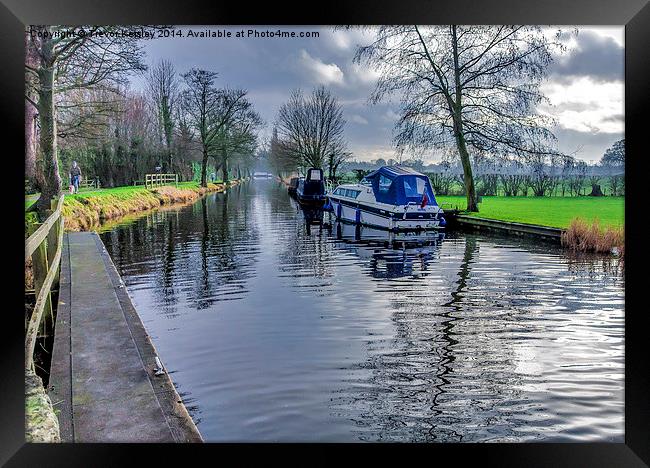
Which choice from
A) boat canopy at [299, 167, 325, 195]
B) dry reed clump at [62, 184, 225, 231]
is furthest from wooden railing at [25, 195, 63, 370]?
boat canopy at [299, 167, 325, 195]

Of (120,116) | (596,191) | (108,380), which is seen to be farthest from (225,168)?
(108,380)

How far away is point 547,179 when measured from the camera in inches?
424

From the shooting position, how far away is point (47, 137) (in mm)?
7859

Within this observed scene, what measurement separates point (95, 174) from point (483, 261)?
7.32 metres

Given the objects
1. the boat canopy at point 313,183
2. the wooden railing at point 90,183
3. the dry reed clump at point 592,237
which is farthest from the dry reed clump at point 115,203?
the dry reed clump at point 592,237

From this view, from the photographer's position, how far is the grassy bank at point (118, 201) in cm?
1134

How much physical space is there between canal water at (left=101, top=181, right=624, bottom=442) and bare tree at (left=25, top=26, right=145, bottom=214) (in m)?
1.83

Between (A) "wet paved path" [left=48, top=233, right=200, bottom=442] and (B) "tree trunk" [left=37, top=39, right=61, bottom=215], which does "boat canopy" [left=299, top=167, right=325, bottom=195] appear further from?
(A) "wet paved path" [left=48, top=233, right=200, bottom=442]

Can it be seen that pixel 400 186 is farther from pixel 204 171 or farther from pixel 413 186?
pixel 204 171

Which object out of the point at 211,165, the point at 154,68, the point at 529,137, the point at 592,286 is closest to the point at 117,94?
the point at 154,68

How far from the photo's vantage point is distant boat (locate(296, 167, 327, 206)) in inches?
739

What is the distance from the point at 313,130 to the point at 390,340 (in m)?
9.23

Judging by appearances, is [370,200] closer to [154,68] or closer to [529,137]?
[529,137]
